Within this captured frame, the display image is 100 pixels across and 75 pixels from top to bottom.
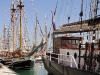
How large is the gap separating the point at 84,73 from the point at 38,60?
49747 millimetres

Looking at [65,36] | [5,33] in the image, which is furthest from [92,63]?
[5,33]

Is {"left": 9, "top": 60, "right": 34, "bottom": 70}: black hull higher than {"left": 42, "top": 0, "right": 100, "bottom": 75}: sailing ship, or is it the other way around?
{"left": 42, "top": 0, "right": 100, "bottom": 75}: sailing ship

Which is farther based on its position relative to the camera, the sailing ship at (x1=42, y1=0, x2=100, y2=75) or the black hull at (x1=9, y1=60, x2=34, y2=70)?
the black hull at (x1=9, y1=60, x2=34, y2=70)

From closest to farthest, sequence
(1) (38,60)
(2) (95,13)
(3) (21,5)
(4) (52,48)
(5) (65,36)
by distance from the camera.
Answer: (2) (95,13)
(5) (65,36)
(4) (52,48)
(3) (21,5)
(1) (38,60)

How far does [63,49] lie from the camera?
1906 cm

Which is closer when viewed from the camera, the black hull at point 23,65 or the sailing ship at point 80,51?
the sailing ship at point 80,51

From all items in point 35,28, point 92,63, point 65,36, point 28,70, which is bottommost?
point 28,70

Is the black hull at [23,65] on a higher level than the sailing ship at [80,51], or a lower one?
lower

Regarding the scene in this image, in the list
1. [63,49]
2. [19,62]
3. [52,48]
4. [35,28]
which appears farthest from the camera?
[35,28]

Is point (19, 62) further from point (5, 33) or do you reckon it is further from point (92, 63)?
point (5, 33)

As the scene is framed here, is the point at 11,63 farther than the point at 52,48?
Yes

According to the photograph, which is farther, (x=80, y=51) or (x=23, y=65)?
(x=23, y=65)

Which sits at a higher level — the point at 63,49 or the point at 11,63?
the point at 63,49

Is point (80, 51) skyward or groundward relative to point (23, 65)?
skyward
